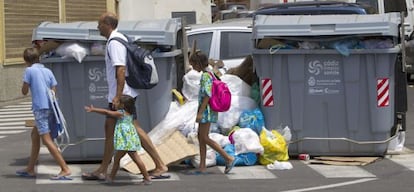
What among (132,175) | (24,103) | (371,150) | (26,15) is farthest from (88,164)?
(26,15)

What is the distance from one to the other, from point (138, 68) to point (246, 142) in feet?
5.76

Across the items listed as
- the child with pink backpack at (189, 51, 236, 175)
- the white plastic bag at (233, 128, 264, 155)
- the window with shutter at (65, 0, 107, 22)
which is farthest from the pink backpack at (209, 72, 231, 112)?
the window with shutter at (65, 0, 107, 22)

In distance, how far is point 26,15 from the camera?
21.4 m

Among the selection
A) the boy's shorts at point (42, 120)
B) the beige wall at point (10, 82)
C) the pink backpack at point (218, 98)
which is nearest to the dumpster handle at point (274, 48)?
the pink backpack at point (218, 98)

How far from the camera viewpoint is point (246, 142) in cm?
1005

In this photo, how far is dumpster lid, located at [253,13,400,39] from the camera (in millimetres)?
10109

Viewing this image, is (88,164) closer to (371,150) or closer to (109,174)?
(109,174)

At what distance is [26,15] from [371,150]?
1305 cm

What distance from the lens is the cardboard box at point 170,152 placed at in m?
9.75

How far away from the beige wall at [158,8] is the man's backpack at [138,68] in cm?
1952

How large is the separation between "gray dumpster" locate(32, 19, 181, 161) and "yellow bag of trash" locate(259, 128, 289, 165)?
1.30 m

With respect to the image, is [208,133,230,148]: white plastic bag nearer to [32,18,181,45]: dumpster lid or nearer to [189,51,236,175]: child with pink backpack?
[189,51,236,175]: child with pink backpack

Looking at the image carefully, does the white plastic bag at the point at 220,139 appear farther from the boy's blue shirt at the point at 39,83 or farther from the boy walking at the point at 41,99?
the boy's blue shirt at the point at 39,83

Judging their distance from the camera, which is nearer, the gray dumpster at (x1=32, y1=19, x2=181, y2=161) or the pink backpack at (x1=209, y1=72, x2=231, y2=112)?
the pink backpack at (x1=209, y1=72, x2=231, y2=112)
